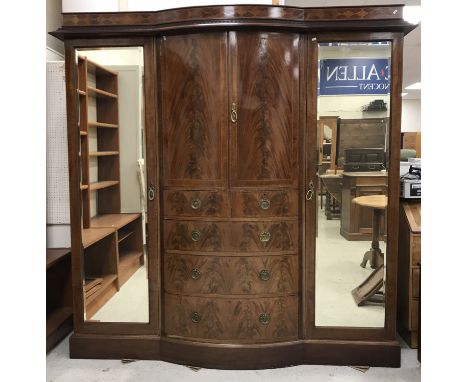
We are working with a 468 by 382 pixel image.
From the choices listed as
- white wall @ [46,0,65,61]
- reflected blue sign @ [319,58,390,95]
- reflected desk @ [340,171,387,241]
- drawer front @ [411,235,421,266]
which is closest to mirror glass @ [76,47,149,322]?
white wall @ [46,0,65,61]

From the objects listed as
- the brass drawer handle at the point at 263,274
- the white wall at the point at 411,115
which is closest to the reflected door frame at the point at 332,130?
the brass drawer handle at the point at 263,274

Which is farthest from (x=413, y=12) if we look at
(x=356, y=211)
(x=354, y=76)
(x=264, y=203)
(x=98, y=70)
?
(x=98, y=70)

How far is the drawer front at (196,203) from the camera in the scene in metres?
2.79

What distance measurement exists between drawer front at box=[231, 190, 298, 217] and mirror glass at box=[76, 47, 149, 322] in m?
0.59

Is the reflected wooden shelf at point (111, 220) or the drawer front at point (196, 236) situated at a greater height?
the reflected wooden shelf at point (111, 220)

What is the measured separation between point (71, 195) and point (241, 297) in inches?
47.8

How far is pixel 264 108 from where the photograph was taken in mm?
2744

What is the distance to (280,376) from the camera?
2.75m

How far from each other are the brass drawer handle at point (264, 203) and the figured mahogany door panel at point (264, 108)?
9 cm

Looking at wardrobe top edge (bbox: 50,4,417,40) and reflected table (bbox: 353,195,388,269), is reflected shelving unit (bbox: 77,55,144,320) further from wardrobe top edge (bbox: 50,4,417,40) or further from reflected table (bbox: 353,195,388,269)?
reflected table (bbox: 353,195,388,269)

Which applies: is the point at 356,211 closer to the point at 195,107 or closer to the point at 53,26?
the point at 195,107

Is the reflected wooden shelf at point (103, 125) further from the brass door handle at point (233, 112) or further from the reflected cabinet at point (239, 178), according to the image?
the brass door handle at point (233, 112)

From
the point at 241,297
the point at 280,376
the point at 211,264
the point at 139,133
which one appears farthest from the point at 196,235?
the point at 280,376

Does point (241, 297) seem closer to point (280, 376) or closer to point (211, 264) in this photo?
point (211, 264)
